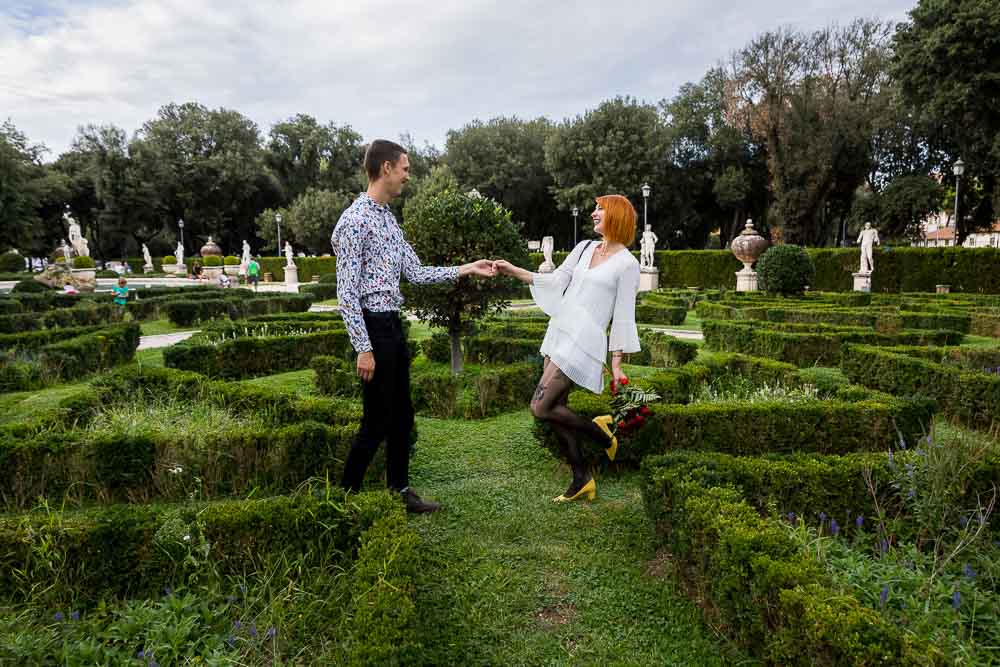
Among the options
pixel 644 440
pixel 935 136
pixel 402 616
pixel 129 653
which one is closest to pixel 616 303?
pixel 644 440

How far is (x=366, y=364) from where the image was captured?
323 centimetres

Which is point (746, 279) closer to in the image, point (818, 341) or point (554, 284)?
point (818, 341)

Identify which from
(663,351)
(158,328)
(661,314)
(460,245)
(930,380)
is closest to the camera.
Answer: (930,380)

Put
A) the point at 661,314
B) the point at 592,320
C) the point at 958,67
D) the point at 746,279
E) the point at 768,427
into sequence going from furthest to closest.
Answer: the point at 746,279
the point at 958,67
the point at 661,314
the point at 768,427
the point at 592,320

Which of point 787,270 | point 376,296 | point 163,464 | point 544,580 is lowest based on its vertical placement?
point 544,580

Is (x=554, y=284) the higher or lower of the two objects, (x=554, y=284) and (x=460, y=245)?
the lower

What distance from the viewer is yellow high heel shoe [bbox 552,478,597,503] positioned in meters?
3.94

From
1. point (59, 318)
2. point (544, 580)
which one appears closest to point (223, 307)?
point (59, 318)

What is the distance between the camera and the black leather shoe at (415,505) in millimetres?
3791

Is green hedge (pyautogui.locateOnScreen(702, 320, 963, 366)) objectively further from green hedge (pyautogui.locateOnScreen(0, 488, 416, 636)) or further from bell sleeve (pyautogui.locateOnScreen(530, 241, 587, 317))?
green hedge (pyautogui.locateOnScreen(0, 488, 416, 636))

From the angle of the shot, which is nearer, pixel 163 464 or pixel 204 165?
pixel 163 464

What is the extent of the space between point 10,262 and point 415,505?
4942cm

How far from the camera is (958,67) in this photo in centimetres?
2184

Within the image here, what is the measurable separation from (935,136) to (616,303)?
37468mm
